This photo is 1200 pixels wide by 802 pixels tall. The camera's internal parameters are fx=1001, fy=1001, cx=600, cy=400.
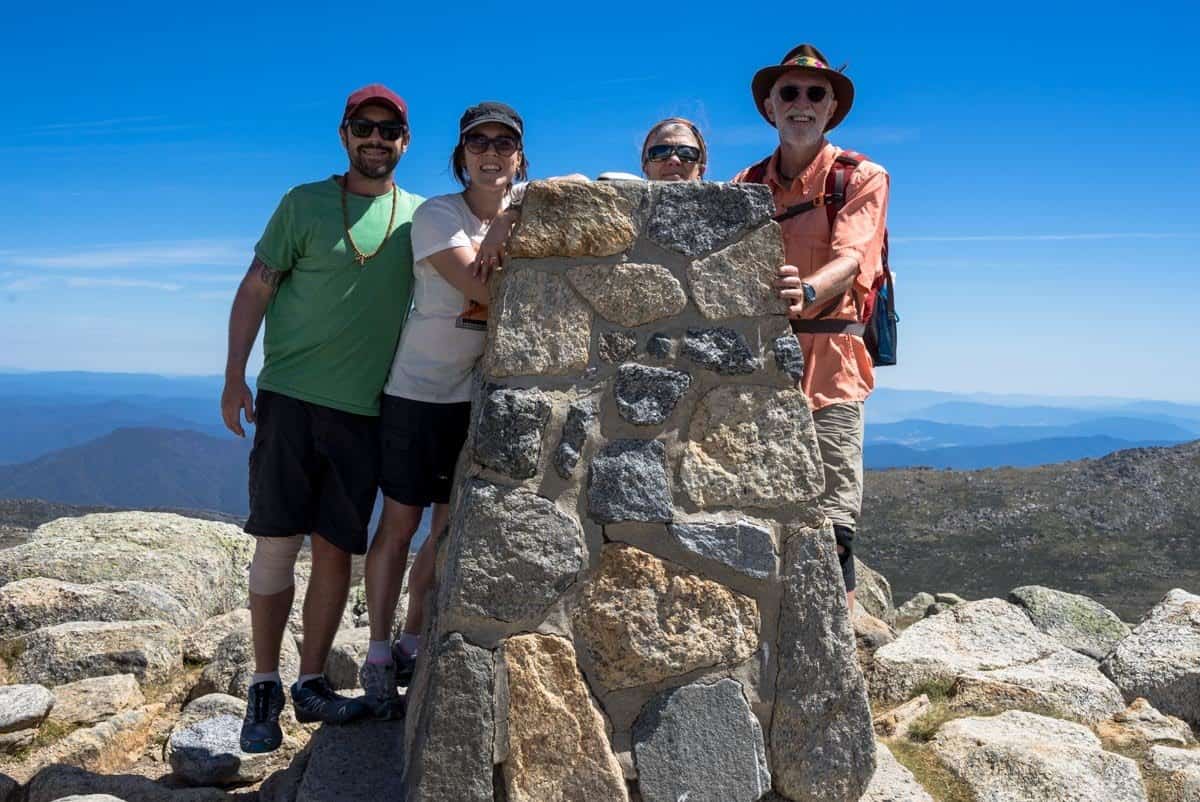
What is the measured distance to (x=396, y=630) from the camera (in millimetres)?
9117

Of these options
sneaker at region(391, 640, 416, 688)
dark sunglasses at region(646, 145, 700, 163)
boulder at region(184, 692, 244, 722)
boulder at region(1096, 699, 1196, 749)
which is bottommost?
boulder at region(184, 692, 244, 722)

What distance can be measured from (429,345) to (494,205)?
2.57 ft

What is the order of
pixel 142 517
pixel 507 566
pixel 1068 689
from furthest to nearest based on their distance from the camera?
1. pixel 142 517
2. pixel 1068 689
3. pixel 507 566

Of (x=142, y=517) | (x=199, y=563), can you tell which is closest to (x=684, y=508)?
(x=199, y=563)

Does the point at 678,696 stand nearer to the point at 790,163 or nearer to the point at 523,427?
the point at 523,427

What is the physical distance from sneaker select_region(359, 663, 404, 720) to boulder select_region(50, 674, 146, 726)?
2950 mm

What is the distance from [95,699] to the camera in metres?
7.56

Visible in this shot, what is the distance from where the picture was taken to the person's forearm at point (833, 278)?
4.66 meters

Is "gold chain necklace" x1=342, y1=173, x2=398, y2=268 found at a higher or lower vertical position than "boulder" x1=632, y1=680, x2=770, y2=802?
higher

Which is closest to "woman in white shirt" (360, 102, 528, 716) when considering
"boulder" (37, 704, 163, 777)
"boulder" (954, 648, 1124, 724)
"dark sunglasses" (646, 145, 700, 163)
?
"dark sunglasses" (646, 145, 700, 163)

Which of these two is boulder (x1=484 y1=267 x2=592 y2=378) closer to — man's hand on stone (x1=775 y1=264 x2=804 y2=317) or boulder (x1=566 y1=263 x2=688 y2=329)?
boulder (x1=566 y1=263 x2=688 y2=329)

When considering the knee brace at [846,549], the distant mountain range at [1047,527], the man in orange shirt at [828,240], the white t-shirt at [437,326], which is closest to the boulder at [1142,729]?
the knee brace at [846,549]

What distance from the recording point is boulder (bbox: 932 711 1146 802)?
5820 millimetres

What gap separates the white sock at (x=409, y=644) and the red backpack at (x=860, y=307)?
9.47ft
